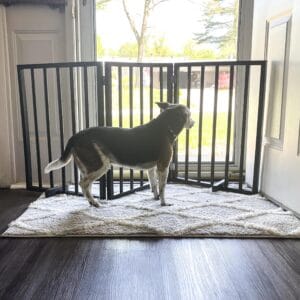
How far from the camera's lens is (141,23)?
3.01m

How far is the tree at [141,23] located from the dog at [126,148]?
3.07ft

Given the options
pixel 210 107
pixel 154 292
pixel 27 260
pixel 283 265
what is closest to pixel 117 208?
pixel 27 260

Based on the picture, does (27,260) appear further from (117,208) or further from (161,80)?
(161,80)

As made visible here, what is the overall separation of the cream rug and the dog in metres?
0.16

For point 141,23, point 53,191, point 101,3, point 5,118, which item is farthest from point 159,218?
point 101,3

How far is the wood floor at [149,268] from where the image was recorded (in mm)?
1380

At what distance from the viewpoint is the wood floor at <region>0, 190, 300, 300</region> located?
1.38m

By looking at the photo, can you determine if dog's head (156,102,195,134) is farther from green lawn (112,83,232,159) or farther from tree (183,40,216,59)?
tree (183,40,216,59)

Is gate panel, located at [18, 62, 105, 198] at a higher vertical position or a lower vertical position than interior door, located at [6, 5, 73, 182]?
lower

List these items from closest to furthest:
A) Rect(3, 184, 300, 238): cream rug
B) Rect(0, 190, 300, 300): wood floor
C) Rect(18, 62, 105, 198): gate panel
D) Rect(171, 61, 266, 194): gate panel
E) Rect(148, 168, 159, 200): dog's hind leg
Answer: Rect(0, 190, 300, 300): wood floor < Rect(3, 184, 300, 238): cream rug < Rect(148, 168, 159, 200): dog's hind leg < Rect(18, 62, 105, 198): gate panel < Rect(171, 61, 266, 194): gate panel

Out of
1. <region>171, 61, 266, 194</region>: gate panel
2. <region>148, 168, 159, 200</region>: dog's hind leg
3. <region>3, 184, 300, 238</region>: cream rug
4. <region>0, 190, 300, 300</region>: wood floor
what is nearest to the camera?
<region>0, 190, 300, 300</region>: wood floor

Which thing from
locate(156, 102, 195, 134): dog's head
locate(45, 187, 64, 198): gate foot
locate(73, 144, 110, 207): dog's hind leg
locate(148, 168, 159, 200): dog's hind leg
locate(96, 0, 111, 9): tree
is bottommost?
locate(45, 187, 64, 198): gate foot

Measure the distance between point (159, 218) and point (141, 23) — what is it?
1.78 m

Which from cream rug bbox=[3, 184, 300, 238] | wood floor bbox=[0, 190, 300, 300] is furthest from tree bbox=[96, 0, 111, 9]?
wood floor bbox=[0, 190, 300, 300]
